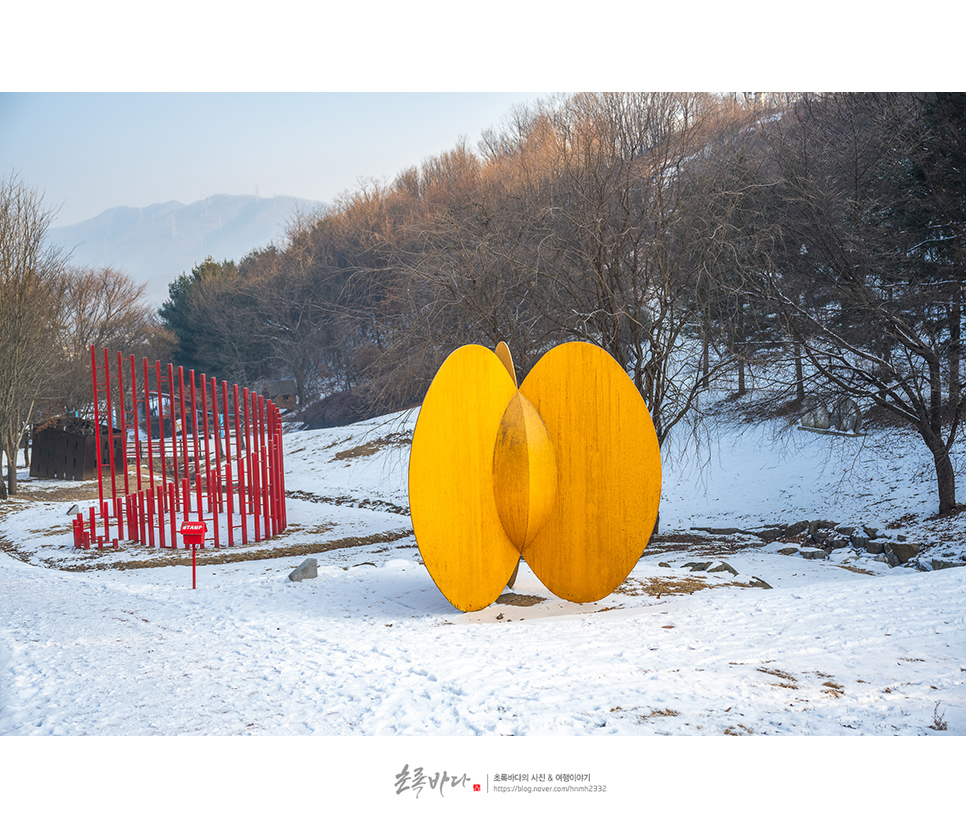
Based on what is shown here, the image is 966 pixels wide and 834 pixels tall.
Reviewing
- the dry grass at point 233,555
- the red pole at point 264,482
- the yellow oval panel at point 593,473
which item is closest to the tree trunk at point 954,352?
the yellow oval panel at point 593,473

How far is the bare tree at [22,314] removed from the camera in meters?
14.7

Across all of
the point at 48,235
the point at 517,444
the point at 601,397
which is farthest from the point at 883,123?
the point at 48,235

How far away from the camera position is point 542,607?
663 cm

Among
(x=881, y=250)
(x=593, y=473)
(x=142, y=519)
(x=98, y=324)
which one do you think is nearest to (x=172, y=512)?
(x=142, y=519)

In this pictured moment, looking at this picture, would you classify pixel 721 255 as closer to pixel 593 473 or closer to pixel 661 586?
pixel 661 586

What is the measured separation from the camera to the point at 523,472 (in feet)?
19.4

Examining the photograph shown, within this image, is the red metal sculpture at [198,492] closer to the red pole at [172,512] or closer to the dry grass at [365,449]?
the red pole at [172,512]

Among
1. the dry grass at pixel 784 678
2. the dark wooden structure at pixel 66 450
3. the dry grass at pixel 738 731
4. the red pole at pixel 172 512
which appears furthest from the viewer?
the dark wooden structure at pixel 66 450

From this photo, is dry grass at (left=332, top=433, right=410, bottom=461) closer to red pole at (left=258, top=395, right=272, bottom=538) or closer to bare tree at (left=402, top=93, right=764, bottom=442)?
red pole at (left=258, top=395, right=272, bottom=538)

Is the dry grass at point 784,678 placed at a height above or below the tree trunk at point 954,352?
below

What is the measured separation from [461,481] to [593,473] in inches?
43.1

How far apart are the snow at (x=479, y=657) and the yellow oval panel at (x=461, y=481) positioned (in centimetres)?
40

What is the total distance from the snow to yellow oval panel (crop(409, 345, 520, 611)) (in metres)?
0.40

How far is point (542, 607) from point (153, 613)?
3.55 meters
